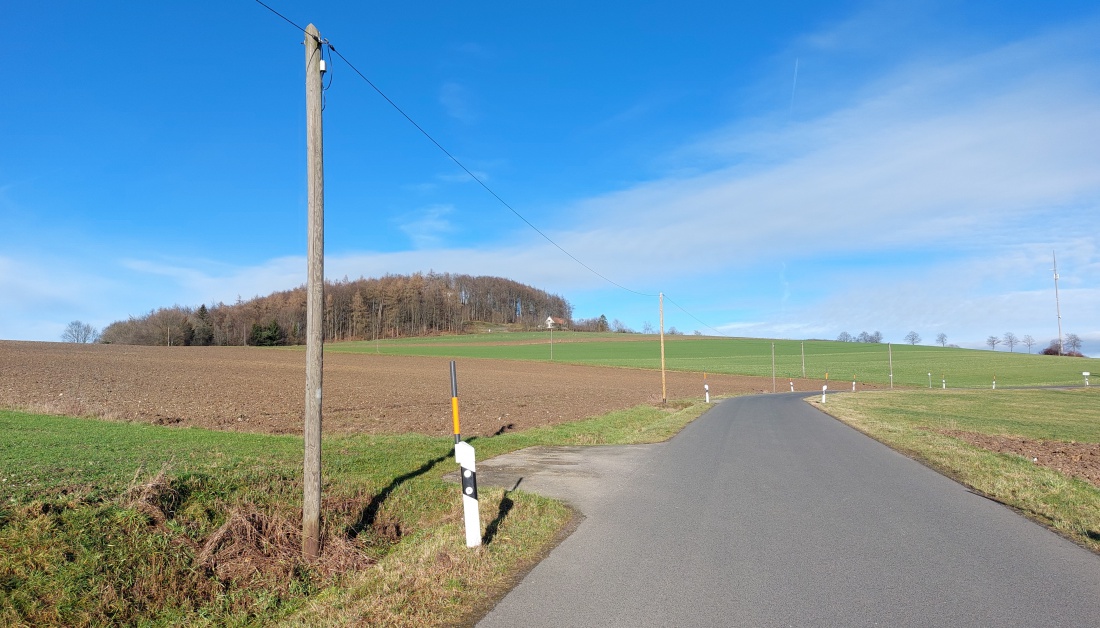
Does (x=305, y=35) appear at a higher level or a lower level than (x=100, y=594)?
higher

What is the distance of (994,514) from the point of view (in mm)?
7520

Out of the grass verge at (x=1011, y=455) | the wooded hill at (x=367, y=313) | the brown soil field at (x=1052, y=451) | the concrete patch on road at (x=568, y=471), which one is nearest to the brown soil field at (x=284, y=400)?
the concrete patch on road at (x=568, y=471)

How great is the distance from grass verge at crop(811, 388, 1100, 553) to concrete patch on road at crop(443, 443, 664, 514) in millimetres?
5389

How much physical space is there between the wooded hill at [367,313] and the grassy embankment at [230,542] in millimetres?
105635

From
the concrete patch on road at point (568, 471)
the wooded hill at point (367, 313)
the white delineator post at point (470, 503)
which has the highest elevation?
the wooded hill at point (367, 313)

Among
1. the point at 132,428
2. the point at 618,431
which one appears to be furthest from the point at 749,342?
the point at 132,428

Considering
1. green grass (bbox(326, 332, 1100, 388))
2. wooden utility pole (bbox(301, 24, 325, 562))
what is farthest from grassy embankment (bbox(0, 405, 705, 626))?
green grass (bbox(326, 332, 1100, 388))

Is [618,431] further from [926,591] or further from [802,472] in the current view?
[926,591]

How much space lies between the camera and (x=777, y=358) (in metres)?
89.6

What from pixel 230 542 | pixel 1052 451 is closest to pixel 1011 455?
pixel 1052 451

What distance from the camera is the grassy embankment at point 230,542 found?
464cm

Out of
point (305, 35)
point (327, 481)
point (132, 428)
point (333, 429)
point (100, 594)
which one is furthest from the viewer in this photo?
point (333, 429)

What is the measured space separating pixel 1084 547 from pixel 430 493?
745 cm

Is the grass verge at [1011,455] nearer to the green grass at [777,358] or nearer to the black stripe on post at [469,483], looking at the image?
the black stripe on post at [469,483]
